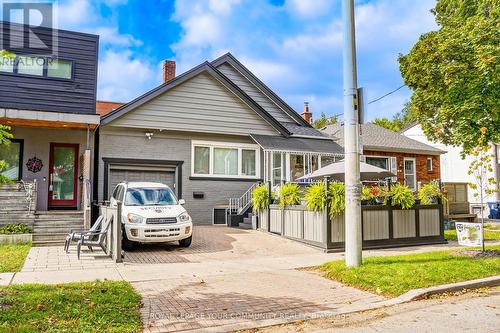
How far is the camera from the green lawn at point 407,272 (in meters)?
7.20

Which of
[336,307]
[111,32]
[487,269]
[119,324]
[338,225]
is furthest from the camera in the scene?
[111,32]

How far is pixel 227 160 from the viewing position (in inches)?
734

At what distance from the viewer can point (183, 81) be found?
17.6 metres

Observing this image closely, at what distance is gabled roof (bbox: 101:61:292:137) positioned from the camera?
16203mm

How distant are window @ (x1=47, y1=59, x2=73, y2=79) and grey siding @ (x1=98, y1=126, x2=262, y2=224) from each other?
2.45 metres

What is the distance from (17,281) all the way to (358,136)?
7.00 m

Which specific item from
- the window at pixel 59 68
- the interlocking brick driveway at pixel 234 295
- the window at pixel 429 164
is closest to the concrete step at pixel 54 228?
the interlocking brick driveway at pixel 234 295

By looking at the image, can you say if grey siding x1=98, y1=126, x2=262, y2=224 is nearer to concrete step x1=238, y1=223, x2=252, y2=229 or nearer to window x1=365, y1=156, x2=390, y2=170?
concrete step x1=238, y1=223, x2=252, y2=229

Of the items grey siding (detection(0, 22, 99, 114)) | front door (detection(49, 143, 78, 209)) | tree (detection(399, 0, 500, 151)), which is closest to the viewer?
tree (detection(399, 0, 500, 151))

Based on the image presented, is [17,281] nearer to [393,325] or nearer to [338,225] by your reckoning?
[393,325]

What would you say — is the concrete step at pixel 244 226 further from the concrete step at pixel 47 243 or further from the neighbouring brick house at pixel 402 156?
the neighbouring brick house at pixel 402 156

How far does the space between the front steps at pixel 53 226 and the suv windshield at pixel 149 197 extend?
249cm

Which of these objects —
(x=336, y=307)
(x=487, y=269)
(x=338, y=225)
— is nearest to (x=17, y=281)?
(x=336, y=307)

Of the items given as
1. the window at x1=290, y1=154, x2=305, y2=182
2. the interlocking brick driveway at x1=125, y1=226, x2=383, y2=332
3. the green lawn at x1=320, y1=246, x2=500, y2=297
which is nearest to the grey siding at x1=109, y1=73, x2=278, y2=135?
the window at x1=290, y1=154, x2=305, y2=182
